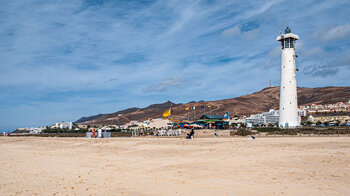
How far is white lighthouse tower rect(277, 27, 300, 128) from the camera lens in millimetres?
38719

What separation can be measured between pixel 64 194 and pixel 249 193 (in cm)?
483

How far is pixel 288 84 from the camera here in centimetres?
3881

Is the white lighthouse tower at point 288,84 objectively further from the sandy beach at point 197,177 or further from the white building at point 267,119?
the sandy beach at point 197,177

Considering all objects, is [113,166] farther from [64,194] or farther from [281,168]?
[281,168]

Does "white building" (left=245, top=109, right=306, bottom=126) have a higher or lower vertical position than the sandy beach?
higher

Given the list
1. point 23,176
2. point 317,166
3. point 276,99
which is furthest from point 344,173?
point 276,99

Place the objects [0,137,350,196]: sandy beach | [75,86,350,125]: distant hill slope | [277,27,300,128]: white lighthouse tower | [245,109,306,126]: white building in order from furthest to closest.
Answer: [75,86,350,125]: distant hill slope → [245,109,306,126]: white building → [277,27,300,128]: white lighthouse tower → [0,137,350,196]: sandy beach

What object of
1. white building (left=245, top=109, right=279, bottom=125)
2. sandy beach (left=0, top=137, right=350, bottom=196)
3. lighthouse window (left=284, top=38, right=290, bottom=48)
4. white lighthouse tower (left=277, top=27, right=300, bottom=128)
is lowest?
sandy beach (left=0, top=137, right=350, bottom=196)

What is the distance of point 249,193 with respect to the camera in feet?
22.4

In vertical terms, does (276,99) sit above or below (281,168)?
above

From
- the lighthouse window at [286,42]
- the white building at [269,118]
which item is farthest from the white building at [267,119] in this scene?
the lighthouse window at [286,42]

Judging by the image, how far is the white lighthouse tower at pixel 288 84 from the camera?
38.7m

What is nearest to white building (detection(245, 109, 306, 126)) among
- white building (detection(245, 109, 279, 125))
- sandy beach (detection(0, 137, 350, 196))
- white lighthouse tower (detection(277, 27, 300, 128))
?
white building (detection(245, 109, 279, 125))

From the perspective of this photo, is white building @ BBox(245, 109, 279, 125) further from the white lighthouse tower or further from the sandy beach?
the sandy beach
